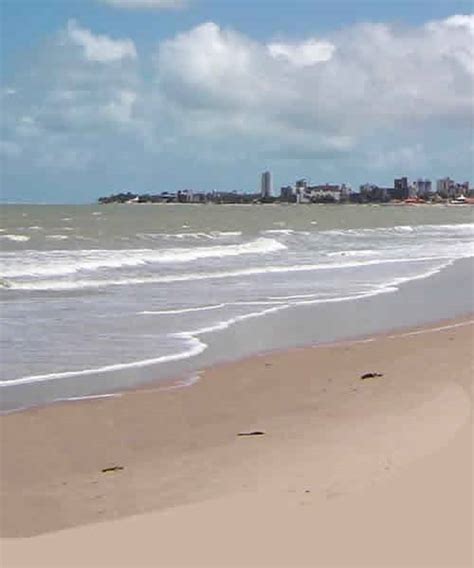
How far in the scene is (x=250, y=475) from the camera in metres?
5.41

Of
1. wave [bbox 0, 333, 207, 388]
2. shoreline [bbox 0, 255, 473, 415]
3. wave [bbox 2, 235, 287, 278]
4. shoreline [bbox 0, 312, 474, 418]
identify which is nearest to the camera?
shoreline [bbox 0, 312, 474, 418]

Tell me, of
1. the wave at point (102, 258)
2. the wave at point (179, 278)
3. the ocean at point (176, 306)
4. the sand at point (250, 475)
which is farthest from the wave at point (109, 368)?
the wave at point (102, 258)

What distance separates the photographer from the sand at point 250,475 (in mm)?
4188

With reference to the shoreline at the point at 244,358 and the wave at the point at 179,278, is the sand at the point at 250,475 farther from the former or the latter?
the wave at the point at 179,278

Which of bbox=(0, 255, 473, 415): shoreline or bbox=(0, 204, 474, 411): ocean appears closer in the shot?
bbox=(0, 255, 473, 415): shoreline

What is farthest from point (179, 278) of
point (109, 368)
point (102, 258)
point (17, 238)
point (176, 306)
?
point (17, 238)

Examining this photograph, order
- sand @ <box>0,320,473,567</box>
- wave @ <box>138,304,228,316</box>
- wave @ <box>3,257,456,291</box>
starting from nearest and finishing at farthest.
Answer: sand @ <box>0,320,473,567</box>
wave @ <box>138,304,228,316</box>
wave @ <box>3,257,456,291</box>

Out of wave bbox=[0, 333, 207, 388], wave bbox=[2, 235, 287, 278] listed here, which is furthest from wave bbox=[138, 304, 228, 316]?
wave bbox=[2, 235, 287, 278]

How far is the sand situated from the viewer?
165 inches

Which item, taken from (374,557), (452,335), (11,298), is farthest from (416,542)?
(11,298)

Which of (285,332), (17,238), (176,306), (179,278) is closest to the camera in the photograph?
(285,332)

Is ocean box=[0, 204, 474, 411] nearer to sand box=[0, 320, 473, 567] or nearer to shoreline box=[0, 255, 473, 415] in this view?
shoreline box=[0, 255, 473, 415]

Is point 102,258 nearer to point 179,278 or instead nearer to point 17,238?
point 179,278

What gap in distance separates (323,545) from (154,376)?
4597 millimetres
